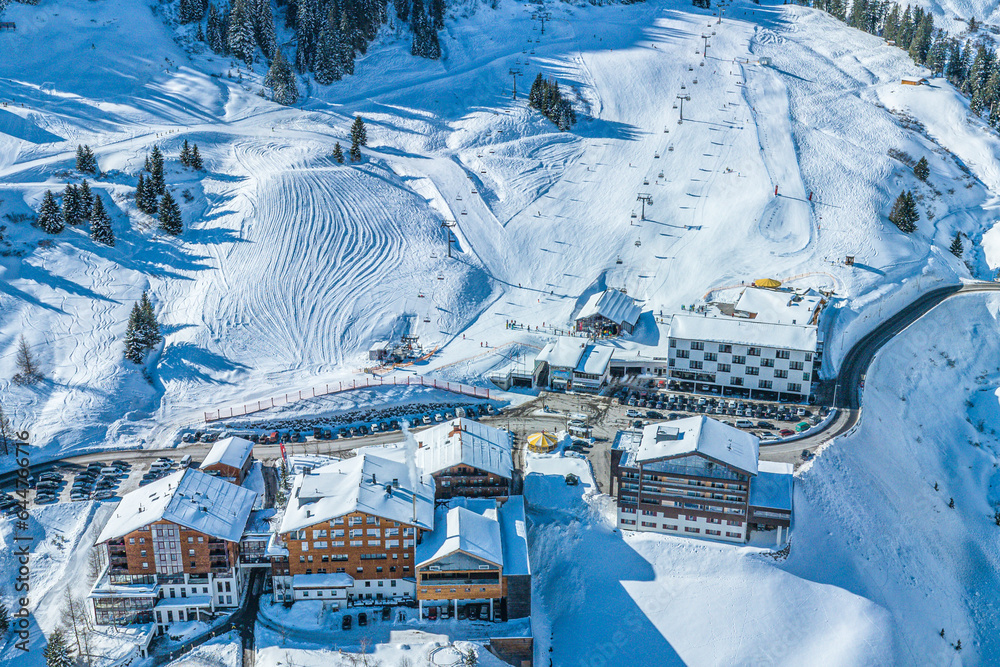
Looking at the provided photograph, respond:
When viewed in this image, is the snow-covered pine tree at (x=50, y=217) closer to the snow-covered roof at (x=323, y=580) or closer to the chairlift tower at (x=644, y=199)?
the snow-covered roof at (x=323, y=580)

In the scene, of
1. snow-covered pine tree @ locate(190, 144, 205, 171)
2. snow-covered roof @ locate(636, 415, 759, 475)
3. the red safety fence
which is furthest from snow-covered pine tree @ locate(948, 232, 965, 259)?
snow-covered pine tree @ locate(190, 144, 205, 171)

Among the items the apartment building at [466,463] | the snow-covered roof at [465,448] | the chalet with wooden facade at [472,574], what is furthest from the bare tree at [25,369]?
the chalet with wooden facade at [472,574]

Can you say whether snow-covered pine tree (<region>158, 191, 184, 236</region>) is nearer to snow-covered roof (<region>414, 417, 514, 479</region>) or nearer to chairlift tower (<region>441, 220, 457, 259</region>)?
chairlift tower (<region>441, 220, 457, 259</region>)

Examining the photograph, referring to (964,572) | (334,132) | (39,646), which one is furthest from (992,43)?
(39,646)

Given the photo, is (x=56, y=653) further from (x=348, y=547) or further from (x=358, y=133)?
(x=358, y=133)

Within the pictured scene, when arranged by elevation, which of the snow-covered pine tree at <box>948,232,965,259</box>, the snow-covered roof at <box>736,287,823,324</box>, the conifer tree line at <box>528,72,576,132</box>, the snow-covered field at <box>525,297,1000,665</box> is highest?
the conifer tree line at <box>528,72,576,132</box>

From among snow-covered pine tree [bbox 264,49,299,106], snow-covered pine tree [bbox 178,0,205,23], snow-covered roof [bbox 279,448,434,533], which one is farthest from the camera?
snow-covered pine tree [bbox 178,0,205,23]

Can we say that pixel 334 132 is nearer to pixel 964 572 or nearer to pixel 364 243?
pixel 364 243
